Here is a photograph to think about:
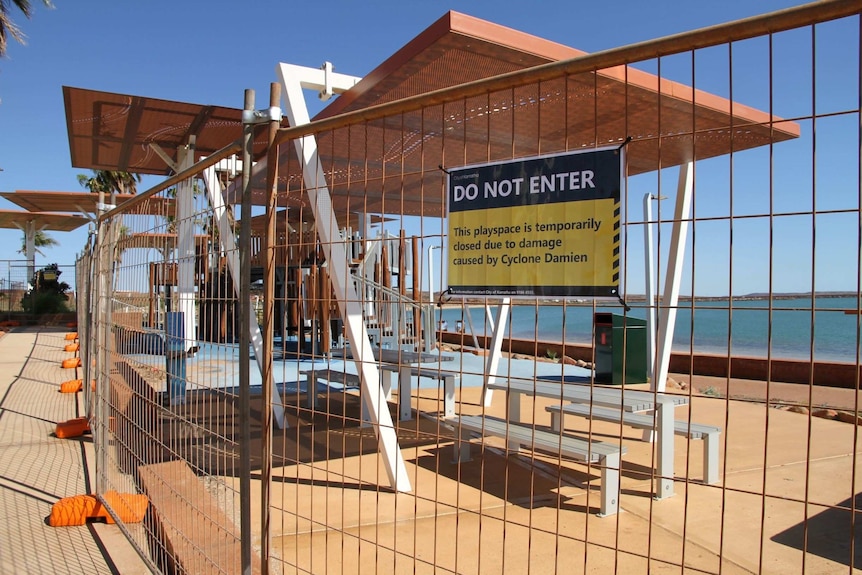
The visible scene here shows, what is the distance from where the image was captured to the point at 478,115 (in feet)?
21.6

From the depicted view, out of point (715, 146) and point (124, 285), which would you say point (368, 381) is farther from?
point (715, 146)

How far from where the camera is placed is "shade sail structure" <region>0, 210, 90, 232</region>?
103 feet

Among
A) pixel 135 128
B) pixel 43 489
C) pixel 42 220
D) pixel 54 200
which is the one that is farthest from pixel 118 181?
pixel 43 489

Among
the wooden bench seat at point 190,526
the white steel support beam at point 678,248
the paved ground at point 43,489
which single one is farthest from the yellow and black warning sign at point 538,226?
the white steel support beam at point 678,248

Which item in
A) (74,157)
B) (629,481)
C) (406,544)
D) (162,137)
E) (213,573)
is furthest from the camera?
(74,157)

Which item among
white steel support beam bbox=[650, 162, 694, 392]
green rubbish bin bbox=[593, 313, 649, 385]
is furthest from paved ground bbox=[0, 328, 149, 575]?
green rubbish bin bbox=[593, 313, 649, 385]

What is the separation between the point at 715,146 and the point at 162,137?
10.2 meters

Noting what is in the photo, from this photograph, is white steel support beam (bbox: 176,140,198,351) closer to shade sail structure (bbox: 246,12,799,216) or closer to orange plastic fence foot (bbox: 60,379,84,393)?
shade sail structure (bbox: 246,12,799,216)

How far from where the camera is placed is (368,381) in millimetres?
5137

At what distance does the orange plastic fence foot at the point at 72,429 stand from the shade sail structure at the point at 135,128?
4147 millimetres

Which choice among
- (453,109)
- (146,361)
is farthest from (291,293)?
(146,361)

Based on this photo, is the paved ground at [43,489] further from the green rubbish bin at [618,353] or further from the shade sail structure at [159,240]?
the green rubbish bin at [618,353]

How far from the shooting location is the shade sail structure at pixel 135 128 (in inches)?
398

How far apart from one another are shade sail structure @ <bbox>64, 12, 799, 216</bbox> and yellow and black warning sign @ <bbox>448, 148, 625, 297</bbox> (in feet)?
0.40
